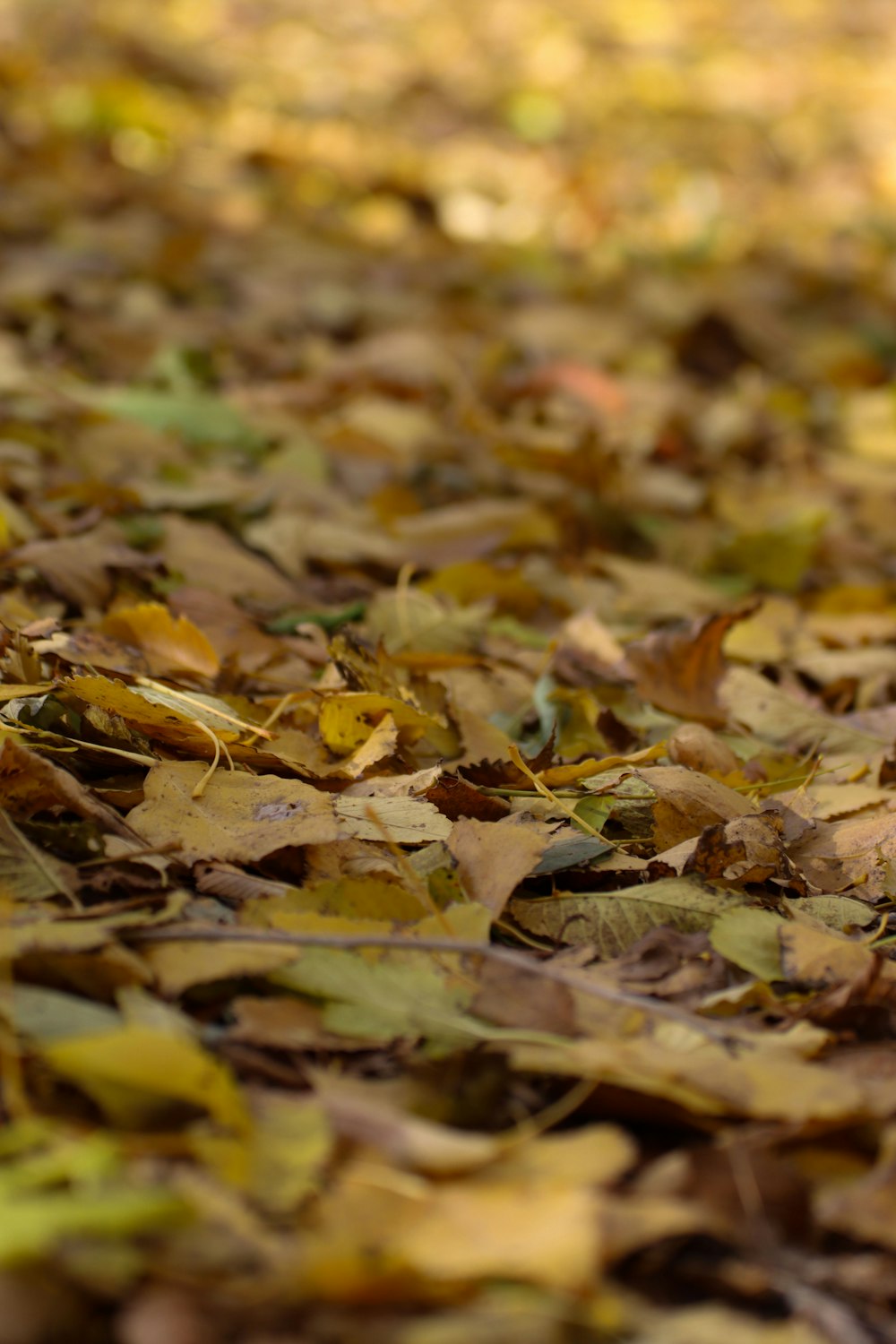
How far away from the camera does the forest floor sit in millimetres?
557

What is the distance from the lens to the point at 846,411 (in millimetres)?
2215

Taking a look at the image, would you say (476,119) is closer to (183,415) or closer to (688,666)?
(183,415)

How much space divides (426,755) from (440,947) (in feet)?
1.09

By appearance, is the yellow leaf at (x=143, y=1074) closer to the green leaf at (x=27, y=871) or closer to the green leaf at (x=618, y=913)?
the green leaf at (x=27, y=871)

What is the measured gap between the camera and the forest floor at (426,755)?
21.9 inches

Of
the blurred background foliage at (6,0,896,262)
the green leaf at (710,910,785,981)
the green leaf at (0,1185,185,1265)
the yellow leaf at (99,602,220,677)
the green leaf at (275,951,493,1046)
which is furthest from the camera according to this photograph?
the blurred background foliage at (6,0,896,262)

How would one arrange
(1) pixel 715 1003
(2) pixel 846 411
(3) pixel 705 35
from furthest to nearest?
(3) pixel 705 35
(2) pixel 846 411
(1) pixel 715 1003

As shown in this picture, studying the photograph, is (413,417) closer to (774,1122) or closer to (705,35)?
(774,1122)

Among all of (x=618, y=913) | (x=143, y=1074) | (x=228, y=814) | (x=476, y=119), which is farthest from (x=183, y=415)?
(x=476, y=119)

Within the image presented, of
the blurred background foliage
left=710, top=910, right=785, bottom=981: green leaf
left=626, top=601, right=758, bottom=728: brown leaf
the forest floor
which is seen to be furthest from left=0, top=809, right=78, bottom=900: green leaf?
the blurred background foliage

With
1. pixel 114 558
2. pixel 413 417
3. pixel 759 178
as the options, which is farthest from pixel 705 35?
pixel 114 558

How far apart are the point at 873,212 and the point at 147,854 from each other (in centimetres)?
284

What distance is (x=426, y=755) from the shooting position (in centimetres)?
106

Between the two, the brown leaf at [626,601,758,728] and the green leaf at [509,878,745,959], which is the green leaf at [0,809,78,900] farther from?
the brown leaf at [626,601,758,728]
